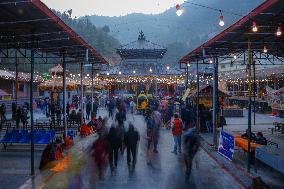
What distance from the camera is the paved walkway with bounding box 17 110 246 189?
10.8 metres

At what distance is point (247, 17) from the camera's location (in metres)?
12.0

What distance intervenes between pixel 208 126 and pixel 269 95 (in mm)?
4302

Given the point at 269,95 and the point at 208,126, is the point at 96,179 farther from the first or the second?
the point at 269,95

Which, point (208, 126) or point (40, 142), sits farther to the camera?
point (208, 126)

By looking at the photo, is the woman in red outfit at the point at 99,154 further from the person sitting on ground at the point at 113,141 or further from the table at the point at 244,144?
the table at the point at 244,144

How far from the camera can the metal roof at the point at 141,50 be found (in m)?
47.9

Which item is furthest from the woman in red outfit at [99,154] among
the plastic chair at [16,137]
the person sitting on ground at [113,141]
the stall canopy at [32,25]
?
the plastic chair at [16,137]

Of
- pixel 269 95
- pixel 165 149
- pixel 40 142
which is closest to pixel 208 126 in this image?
pixel 269 95

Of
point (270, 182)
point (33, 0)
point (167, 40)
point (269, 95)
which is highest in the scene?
point (167, 40)

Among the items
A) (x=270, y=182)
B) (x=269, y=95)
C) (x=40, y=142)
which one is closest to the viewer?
(x=270, y=182)

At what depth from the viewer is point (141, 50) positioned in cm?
4812

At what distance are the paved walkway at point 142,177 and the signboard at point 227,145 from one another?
64 cm

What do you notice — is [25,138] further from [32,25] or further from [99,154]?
[99,154]

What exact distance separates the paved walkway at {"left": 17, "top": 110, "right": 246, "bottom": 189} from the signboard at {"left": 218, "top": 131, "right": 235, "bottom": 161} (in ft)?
2.10
